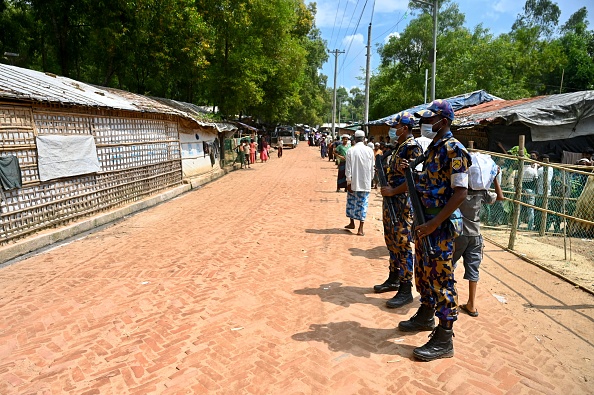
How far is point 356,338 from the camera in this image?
3645 mm

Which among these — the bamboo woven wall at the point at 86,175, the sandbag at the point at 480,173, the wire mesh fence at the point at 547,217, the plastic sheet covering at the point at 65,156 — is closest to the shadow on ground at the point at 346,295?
the sandbag at the point at 480,173

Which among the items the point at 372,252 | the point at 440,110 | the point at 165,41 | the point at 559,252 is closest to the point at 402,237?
the point at 440,110

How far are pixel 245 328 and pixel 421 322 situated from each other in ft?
5.73

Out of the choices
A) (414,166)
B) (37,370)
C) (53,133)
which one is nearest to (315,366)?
(414,166)

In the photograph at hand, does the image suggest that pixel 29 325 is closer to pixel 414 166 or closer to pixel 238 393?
pixel 238 393

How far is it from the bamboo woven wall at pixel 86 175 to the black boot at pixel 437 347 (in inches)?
258

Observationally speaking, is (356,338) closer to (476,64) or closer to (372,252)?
(372,252)

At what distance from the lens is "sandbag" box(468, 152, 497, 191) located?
389cm

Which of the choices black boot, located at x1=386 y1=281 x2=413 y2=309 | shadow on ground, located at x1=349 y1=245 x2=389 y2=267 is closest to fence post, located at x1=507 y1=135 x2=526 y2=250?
shadow on ground, located at x1=349 y1=245 x2=389 y2=267

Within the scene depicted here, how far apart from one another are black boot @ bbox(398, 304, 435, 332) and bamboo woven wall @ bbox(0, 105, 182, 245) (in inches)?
251

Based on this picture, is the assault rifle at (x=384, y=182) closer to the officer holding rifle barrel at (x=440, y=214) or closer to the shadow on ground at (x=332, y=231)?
the officer holding rifle barrel at (x=440, y=214)

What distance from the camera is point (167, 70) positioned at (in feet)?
55.1

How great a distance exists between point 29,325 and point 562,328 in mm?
5548

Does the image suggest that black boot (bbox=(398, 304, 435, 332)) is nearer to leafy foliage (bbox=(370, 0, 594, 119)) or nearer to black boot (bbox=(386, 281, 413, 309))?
black boot (bbox=(386, 281, 413, 309))
